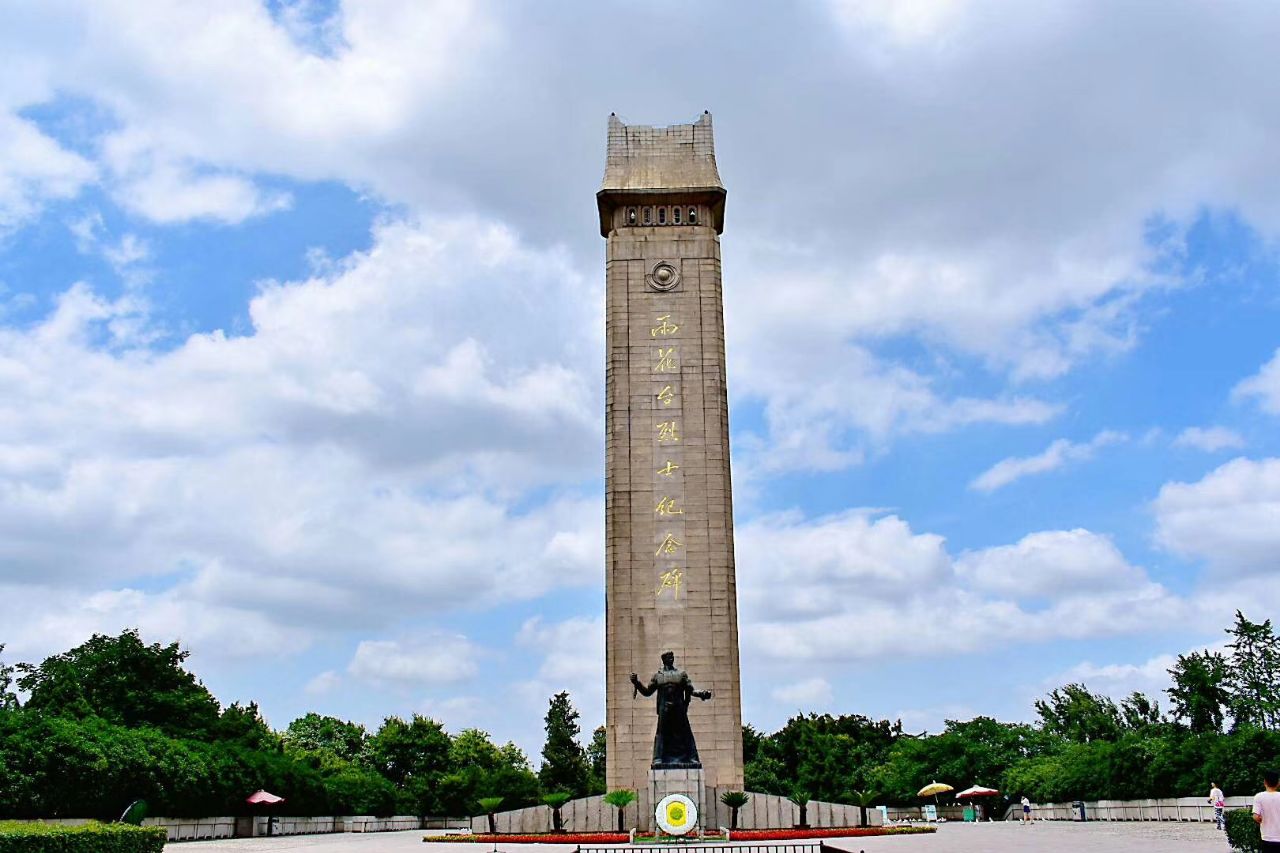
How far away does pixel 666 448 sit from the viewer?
31734 millimetres

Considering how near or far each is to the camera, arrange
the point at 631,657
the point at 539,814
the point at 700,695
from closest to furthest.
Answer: the point at 700,695, the point at 539,814, the point at 631,657

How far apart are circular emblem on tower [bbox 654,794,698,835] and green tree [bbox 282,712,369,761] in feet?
103

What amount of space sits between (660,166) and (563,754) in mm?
30131

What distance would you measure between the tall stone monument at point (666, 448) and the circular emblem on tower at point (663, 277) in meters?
0.03

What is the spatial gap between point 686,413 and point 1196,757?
15510mm

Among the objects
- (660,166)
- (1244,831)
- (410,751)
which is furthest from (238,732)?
(1244,831)

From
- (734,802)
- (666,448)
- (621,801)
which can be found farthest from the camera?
(666,448)

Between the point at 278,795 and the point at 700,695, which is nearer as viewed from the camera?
the point at 700,695

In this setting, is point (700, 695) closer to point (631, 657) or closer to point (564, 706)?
point (631, 657)

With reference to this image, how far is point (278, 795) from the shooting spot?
32094mm

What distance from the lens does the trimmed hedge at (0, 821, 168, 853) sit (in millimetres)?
11719

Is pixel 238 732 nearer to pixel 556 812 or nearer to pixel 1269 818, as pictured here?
pixel 556 812

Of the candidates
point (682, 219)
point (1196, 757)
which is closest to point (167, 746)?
point (682, 219)

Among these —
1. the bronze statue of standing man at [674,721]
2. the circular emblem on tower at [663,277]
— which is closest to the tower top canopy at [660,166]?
the circular emblem on tower at [663,277]
